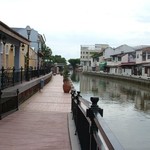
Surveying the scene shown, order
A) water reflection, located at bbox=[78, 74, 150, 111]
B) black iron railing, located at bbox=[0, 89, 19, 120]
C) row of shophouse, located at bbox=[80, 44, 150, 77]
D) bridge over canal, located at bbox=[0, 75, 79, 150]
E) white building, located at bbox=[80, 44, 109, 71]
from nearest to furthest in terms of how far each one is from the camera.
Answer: bridge over canal, located at bbox=[0, 75, 79, 150] < black iron railing, located at bbox=[0, 89, 19, 120] < water reflection, located at bbox=[78, 74, 150, 111] < row of shophouse, located at bbox=[80, 44, 150, 77] < white building, located at bbox=[80, 44, 109, 71]

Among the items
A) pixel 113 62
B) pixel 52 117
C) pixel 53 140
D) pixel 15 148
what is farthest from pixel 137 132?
pixel 113 62

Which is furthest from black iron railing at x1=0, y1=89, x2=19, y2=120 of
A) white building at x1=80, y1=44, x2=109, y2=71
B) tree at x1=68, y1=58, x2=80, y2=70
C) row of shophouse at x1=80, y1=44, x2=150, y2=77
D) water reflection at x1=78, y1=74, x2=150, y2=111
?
tree at x1=68, y1=58, x2=80, y2=70

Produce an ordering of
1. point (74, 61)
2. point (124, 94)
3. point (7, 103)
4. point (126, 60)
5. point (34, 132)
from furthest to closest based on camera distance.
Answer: point (74, 61)
point (126, 60)
point (124, 94)
point (7, 103)
point (34, 132)

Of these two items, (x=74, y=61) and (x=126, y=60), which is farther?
(x=74, y=61)

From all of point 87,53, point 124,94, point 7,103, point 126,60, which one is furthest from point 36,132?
point 87,53

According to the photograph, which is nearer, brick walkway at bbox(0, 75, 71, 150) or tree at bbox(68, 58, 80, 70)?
brick walkway at bbox(0, 75, 71, 150)

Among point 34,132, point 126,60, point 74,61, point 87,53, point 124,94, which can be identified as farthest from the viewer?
point 87,53

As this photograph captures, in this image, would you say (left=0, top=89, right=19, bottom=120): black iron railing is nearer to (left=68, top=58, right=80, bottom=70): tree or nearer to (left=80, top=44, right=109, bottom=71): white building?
(left=80, top=44, right=109, bottom=71): white building

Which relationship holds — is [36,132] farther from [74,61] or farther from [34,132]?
[74,61]

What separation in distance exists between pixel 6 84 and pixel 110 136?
13.3 meters

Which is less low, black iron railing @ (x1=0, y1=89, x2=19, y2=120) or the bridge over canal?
black iron railing @ (x1=0, y1=89, x2=19, y2=120)

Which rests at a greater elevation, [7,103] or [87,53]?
[87,53]

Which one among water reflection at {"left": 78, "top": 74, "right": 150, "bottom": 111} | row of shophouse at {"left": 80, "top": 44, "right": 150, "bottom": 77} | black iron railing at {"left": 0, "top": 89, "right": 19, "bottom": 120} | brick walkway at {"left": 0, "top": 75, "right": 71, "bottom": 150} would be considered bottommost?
water reflection at {"left": 78, "top": 74, "right": 150, "bottom": 111}

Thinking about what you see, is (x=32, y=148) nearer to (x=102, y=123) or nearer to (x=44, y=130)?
(x=44, y=130)
